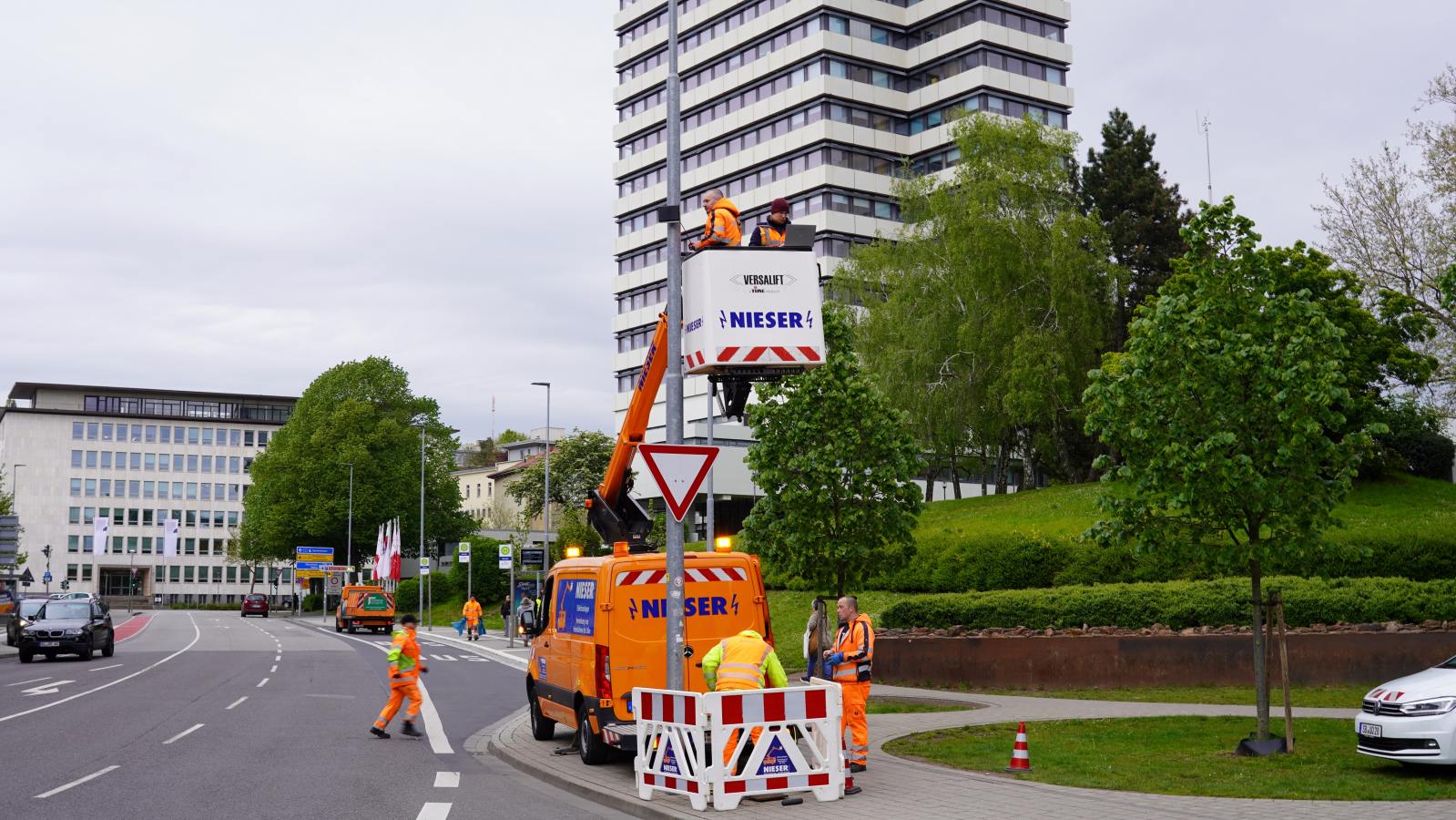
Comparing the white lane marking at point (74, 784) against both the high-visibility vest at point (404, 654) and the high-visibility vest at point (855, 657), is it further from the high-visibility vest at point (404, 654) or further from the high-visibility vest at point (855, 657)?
the high-visibility vest at point (855, 657)

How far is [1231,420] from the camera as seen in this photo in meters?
13.8

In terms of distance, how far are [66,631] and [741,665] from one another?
2888 cm

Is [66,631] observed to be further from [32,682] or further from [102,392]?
[102,392]

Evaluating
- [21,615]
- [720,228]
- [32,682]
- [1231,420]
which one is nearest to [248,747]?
[720,228]

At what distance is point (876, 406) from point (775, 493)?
233 centimetres

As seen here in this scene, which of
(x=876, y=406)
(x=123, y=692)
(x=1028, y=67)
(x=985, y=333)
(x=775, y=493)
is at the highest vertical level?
(x=1028, y=67)

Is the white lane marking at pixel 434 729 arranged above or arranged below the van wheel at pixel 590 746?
below

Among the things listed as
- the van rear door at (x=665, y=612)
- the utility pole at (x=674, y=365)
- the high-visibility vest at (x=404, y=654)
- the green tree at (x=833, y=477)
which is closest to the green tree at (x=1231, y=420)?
the van rear door at (x=665, y=612)

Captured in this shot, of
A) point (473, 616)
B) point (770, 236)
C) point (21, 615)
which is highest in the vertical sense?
point (770, 236)

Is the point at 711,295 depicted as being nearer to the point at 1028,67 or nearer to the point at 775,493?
the point at 775,493

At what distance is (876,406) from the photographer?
74.6 feet

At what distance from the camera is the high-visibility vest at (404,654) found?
16.8 metres

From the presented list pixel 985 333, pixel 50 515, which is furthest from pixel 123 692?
pixel 50 515

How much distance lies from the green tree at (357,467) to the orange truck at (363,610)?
22.0 metres
